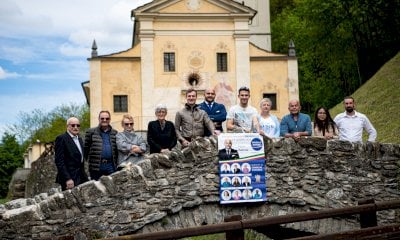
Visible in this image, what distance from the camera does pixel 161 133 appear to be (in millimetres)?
8375

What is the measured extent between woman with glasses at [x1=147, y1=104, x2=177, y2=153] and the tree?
29.3m

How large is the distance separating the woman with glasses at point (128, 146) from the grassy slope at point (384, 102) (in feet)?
27.6

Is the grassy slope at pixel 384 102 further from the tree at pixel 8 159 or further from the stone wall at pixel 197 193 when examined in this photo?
the tree at pixel 8 159

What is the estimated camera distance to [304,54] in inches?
1453

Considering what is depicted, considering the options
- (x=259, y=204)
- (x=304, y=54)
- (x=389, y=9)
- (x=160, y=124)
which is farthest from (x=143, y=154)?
(x=304, y=54)

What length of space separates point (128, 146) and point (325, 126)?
3.23 metres

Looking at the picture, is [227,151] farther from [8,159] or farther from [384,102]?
[8,159]

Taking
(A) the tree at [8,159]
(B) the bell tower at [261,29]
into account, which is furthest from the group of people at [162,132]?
(B) the bell tower at [261,29]

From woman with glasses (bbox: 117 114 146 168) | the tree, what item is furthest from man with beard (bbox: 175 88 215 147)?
the tree

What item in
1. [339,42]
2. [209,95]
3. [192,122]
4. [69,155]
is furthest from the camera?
[339,42]

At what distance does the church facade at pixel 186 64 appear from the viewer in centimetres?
3131

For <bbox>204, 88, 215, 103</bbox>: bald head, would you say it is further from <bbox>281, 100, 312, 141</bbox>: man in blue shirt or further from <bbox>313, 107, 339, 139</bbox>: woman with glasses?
<bbox>313, 107, 339, 139</bbox>: woman with glasses

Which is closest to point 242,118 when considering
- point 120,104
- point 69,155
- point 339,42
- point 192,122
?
point 192,122

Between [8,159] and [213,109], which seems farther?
[8,159]
